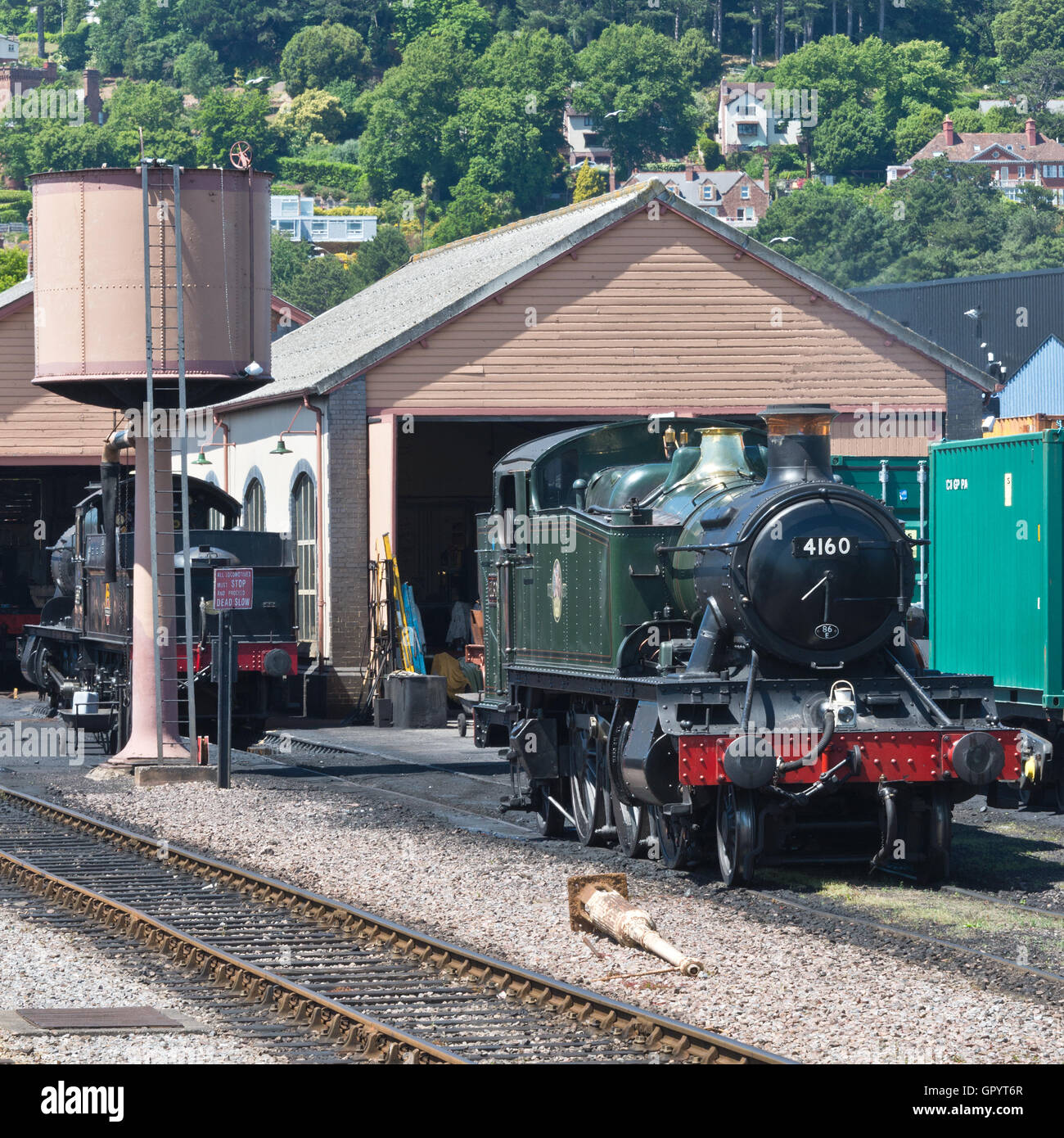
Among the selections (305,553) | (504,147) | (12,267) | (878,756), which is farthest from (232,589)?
(504,147)

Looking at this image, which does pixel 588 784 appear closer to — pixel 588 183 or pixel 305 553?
pixel 305 553

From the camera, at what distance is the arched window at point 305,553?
2798cm

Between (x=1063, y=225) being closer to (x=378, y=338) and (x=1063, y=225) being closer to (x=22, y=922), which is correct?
(x=378, y=338)

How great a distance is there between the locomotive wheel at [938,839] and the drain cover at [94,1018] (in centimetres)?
564

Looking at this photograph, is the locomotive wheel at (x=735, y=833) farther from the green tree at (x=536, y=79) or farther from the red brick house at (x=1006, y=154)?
the green tree at (x=536, y=79)

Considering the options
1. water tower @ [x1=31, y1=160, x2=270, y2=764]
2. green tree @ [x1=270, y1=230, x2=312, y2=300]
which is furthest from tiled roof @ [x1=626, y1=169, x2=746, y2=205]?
water tower @ [x1=31, y1=160, x2=270, y2=764]

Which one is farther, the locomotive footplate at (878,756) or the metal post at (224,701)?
the metal post at (224,701)

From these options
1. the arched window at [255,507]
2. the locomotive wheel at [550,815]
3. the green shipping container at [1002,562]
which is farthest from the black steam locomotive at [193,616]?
the green shipping container at [1002,562]

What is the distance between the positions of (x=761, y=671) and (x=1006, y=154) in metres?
186

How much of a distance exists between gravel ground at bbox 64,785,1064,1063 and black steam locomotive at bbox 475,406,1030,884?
0.80 metres

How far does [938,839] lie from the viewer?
41.5 feet

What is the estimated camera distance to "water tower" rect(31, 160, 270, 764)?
1973 centimetres

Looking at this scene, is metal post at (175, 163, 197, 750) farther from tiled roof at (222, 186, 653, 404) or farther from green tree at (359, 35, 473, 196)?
green tree at (359, 35, 473, 196)

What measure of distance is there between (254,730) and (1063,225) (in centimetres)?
13602
